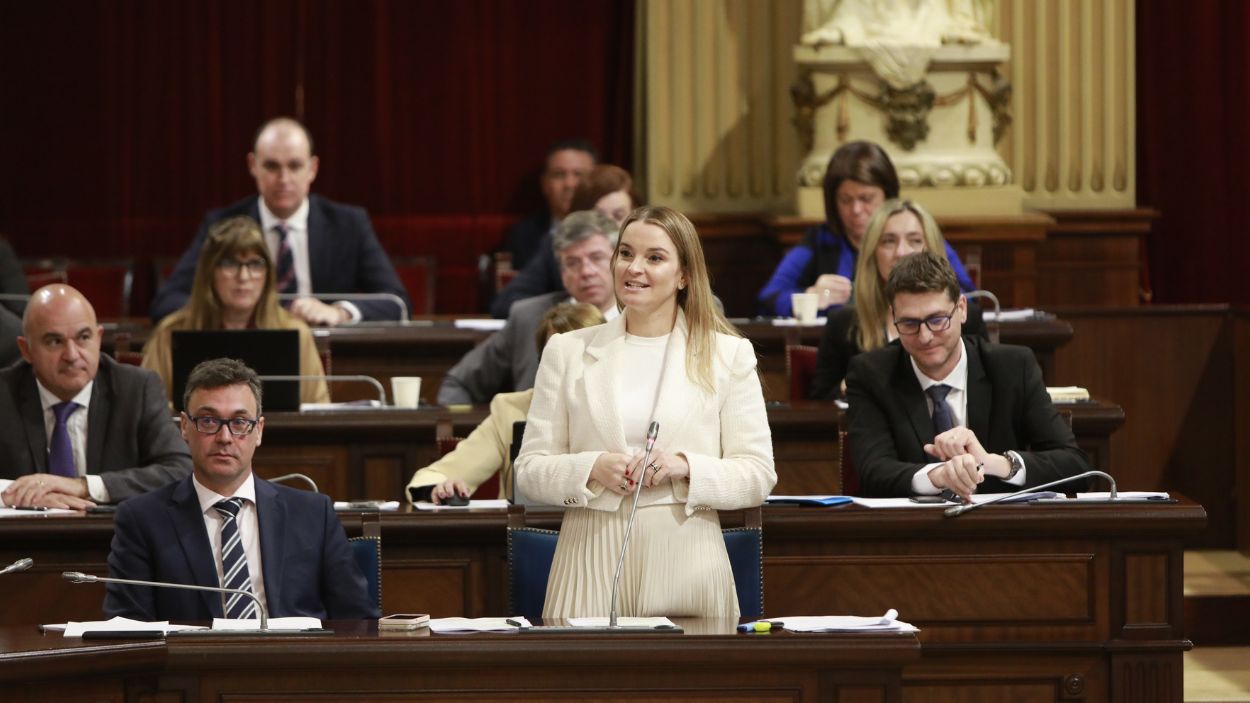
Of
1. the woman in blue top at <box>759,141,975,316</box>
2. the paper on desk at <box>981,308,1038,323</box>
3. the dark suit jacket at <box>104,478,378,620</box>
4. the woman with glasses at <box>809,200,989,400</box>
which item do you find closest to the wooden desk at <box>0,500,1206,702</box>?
the dark suit jacket at <box>104,478,378,620</box>

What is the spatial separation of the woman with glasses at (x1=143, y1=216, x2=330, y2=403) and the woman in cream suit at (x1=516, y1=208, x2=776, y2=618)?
2273 millimetres

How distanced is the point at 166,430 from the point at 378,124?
191 inches

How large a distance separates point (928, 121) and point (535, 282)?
1.97 metres

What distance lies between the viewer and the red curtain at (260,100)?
954 cm

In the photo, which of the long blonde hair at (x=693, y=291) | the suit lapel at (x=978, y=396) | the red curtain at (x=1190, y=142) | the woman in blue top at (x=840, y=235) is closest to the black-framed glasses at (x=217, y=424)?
the long blonde hair at (x=693, y=291)

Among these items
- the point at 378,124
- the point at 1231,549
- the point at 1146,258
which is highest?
the point at 378,124

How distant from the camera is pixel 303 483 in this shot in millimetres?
5668

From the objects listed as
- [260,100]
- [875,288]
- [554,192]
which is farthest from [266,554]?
[260,100]

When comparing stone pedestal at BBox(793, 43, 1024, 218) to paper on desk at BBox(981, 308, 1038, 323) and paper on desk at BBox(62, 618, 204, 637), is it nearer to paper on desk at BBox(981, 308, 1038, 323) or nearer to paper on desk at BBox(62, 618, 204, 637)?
paper on desk at BBox(981, 308, 1038, 323)

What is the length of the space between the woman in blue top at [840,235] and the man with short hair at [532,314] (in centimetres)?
85

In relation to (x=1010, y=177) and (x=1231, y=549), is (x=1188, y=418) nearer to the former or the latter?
(x=1231, y=549)

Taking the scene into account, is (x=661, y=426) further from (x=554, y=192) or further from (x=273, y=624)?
(x=554, y=192)

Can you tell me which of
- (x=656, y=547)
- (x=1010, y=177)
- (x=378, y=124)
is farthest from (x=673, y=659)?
(x=378, y=124)

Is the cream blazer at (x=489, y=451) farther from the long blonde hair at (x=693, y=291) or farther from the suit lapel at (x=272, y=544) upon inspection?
the long blonde hair at (x=693, y=291)
